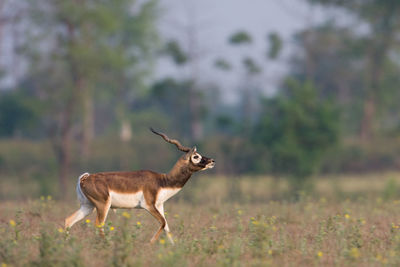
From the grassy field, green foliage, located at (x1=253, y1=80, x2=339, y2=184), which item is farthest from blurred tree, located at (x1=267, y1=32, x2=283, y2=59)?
the grassy field

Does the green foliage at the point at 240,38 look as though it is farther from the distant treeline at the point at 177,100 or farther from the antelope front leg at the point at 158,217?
the antelope front leg at the point at 158,217

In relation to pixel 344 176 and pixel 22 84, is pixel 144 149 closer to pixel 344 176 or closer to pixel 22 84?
pixel 344 176

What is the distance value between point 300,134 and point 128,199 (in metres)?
21.1

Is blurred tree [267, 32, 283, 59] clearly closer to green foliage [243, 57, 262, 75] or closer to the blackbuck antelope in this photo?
green foliage [243, 57, 262, 75]

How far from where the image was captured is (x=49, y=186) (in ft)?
85.3

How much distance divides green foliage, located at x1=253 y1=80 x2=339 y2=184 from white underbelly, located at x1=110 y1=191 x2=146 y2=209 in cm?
1982

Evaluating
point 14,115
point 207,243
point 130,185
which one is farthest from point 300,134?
point 14,115

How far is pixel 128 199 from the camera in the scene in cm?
961

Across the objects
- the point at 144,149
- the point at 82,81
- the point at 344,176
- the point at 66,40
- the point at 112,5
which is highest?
the point at 112,5

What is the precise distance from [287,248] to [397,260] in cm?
165

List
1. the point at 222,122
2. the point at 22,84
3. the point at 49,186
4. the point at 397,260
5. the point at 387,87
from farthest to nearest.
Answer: the point at 22,84 → the point at 387,87 → the point at 222,122 → the point at 49,186 → the point at 397,260

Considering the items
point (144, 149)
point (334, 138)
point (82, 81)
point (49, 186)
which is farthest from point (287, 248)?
point (144, 149)

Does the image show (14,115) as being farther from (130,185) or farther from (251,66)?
(130,185)

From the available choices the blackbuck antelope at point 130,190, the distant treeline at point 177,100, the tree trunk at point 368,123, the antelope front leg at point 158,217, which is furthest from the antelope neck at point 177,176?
the tree trunk at point 368,123
